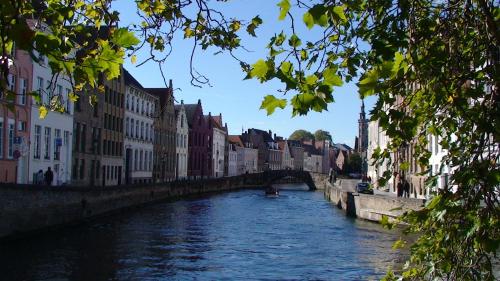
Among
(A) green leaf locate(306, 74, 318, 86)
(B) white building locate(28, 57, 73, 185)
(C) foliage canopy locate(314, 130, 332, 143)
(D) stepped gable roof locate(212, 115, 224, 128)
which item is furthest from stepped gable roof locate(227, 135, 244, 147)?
(A) green leaf locate(306, 74, 318, 86)

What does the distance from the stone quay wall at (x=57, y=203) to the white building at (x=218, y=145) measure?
42.0 metres

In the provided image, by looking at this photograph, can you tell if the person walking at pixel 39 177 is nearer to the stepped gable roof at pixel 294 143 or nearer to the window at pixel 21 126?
the window at pixel 21 126

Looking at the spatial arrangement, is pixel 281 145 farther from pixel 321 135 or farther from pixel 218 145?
pixel 218 145

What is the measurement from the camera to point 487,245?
3.83 metres

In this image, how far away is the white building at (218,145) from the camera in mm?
95750

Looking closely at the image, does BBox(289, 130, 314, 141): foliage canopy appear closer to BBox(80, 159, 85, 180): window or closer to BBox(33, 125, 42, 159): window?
BBox(80, 159, 85, 180): window

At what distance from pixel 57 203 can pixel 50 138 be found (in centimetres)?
1058

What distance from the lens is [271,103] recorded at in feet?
11.8

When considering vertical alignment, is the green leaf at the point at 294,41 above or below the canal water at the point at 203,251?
above

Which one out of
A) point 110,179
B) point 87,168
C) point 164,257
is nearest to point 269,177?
point 110,179

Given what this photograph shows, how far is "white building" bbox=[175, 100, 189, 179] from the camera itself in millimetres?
78062

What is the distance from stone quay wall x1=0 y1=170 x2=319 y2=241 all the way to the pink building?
3775 millimetres

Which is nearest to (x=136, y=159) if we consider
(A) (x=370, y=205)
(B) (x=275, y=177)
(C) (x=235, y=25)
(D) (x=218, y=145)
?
(A) (x=370, y=205)

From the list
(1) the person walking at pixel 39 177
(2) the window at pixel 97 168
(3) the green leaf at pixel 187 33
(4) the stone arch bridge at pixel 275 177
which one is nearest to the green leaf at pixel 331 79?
(3) the green leaf at pixel 187 33
